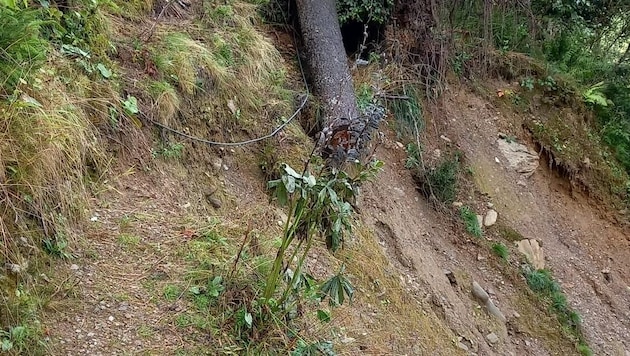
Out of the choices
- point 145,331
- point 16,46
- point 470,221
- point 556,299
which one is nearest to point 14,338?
point 145,331

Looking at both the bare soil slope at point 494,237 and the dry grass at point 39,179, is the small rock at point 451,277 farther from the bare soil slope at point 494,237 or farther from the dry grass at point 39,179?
the dry grass at point 39,179

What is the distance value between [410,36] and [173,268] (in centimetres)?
389

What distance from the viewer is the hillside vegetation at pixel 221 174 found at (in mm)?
2541

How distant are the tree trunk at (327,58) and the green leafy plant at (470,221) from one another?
162 cm

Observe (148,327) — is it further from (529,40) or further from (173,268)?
(529,40)

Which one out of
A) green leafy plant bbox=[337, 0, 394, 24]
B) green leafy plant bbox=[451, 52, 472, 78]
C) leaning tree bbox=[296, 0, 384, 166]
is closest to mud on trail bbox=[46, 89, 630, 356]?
green leafy plant bbox=[451, 52, 472, 78]

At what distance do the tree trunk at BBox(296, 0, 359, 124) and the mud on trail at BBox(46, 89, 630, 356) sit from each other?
749mm

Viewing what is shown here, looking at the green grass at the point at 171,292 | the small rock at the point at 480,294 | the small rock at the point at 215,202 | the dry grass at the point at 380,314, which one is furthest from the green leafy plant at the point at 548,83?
the green grass at the point at 171,292

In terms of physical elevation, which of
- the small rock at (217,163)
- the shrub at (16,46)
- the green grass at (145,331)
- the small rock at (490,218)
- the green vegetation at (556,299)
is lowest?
the green vegetation at (556,299)

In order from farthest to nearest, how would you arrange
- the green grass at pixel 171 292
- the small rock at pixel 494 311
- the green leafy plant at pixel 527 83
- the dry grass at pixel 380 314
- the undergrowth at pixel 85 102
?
the green leafy plant at pixel 527 83, the small rock at pixel 494 311, the dry grass at pixel 380 314, the green grass at pixel 171 292, the undergrowth at pixel 85 102

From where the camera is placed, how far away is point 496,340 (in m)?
4.55

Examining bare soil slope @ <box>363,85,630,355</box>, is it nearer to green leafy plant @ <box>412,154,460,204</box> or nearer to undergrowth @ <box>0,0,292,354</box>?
green leafy plant @ <box>412,154,460,204</box>

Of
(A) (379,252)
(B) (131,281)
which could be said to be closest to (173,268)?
(B) (131,281)

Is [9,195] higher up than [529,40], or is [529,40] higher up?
[529,40]
